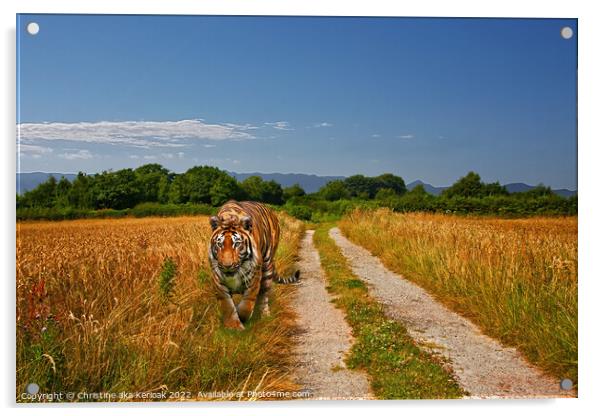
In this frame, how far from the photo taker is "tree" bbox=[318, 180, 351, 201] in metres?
4.46

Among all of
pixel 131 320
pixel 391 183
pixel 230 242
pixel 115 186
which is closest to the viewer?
pixel 131 320

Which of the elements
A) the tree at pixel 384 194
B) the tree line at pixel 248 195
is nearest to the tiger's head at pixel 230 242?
the tree line at pixel 248 195

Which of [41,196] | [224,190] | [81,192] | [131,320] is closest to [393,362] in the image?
[224,190]

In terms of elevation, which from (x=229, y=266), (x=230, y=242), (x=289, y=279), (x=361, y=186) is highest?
(x=361, y=186)

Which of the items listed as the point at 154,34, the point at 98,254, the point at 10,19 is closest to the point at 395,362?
the point at 98,254

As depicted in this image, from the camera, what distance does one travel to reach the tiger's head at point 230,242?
13.4ft

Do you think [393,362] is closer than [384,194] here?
Yes

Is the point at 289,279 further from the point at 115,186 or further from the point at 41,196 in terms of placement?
the point at 41,196

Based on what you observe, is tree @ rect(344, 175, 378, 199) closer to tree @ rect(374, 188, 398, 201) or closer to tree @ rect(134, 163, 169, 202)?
tree @ rect(374, 188, 398, 201)

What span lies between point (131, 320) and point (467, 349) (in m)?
2.92

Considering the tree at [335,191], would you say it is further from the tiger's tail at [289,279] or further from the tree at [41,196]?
the tree at [41,196]

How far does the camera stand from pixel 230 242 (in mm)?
4074
